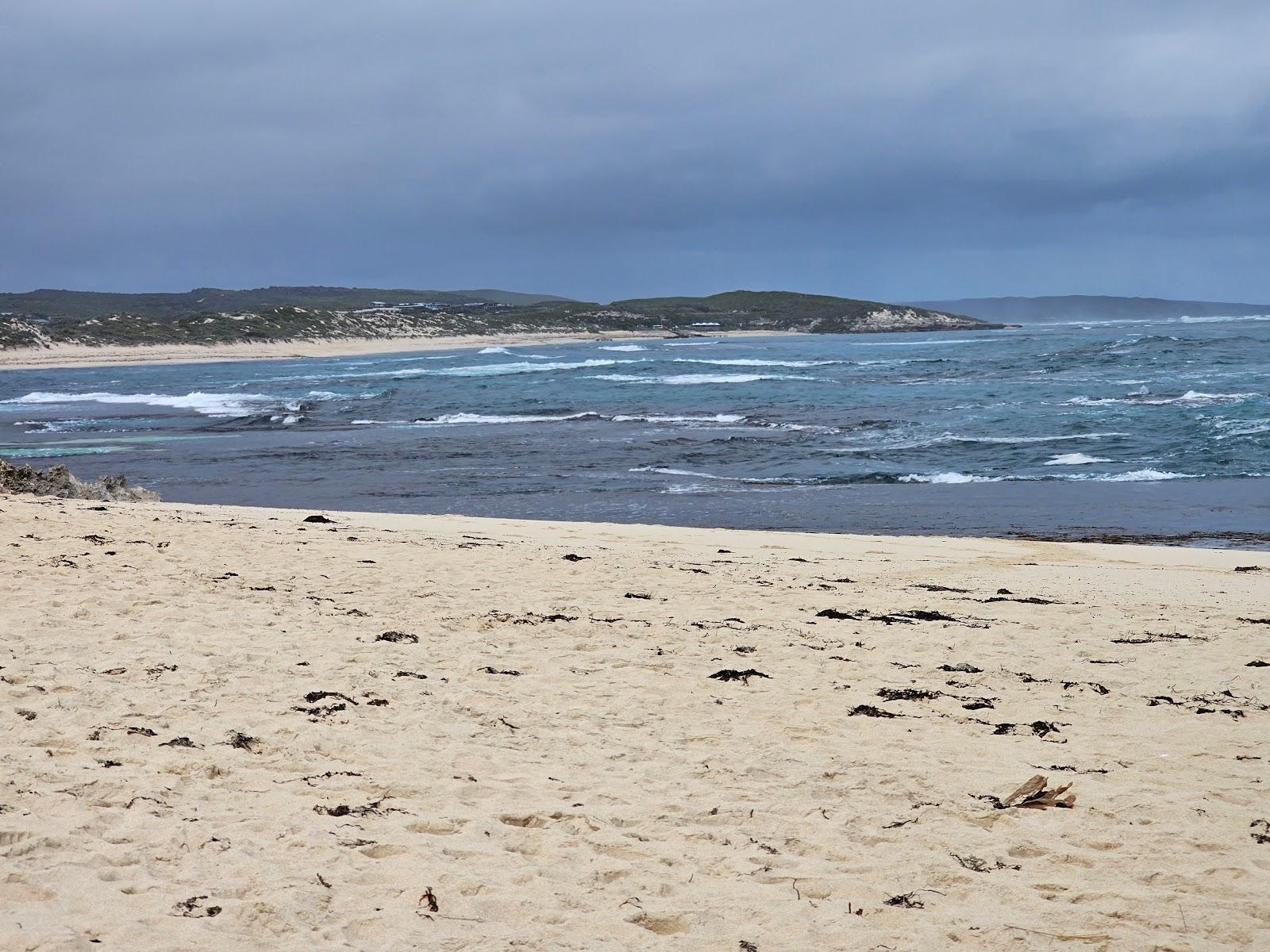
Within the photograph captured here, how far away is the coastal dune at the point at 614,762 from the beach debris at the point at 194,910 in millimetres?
16

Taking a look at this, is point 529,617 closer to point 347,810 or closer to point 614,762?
point 614,762

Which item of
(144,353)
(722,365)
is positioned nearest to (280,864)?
(722,365)

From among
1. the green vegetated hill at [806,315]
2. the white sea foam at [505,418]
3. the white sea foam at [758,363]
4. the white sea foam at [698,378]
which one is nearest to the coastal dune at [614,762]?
the white sea foam at [505,418]

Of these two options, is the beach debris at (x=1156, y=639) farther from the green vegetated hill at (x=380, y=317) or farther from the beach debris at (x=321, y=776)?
the green vegetated hill at (x=380, y=317)

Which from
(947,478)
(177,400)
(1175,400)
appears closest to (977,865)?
(947,478)

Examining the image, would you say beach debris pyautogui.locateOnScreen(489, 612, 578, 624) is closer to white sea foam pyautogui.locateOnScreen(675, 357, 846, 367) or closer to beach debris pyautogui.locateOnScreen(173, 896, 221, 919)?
beach debris pyautogui.locateOnScreen(173, 896, 221, 919)

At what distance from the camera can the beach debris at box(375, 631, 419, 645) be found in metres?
6.63

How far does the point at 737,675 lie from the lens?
6.14 metres

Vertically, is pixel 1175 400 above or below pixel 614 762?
above

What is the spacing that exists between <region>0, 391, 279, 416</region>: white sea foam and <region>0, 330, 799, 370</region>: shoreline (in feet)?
83.3

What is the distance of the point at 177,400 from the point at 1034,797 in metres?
40.1

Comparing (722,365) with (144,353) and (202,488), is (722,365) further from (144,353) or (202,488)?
(144,353)

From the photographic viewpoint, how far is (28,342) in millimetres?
74562

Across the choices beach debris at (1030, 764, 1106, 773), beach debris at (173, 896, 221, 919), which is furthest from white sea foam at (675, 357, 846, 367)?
beach debris at (173, 896, 221, 919)
